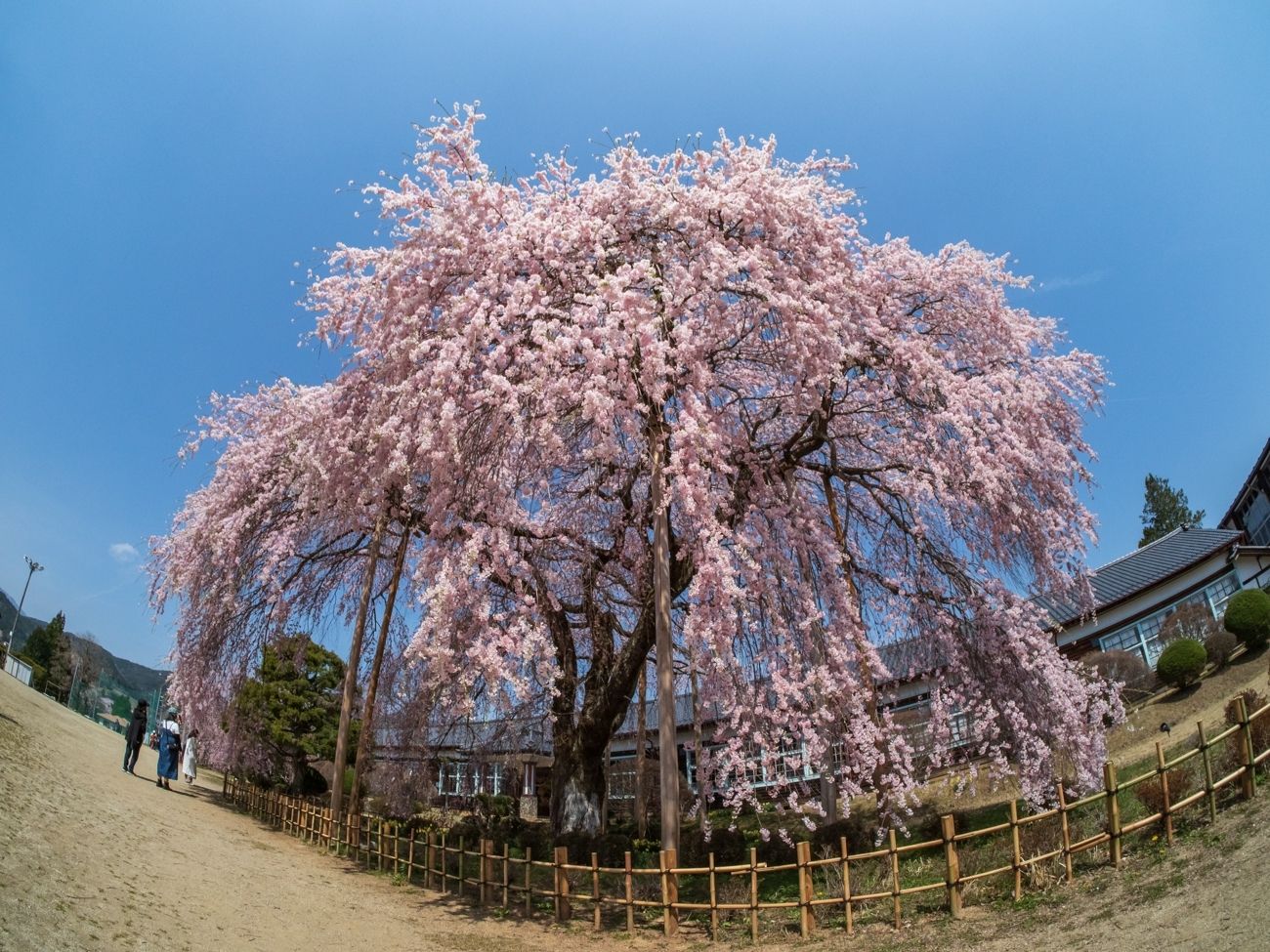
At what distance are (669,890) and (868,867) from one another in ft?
9.17

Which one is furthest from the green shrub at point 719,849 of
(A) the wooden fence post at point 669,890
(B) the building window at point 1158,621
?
(B) the building window at point 1158,621

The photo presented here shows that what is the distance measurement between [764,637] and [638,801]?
9.90 m

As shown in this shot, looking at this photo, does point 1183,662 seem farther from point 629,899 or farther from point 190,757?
point 190,757

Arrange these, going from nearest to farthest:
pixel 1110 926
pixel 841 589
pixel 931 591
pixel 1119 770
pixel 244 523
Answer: pixel 1110 926, pixel 841 589, pixel 931 591, pixel 1119 770, pixel 244 523

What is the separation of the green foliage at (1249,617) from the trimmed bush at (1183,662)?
915 millimetres

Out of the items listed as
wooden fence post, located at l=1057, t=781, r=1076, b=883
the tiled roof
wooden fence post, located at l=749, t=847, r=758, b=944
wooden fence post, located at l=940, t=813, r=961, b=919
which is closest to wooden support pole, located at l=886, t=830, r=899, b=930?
wooden fence post, located at l=940, t=813, r=961, b=919

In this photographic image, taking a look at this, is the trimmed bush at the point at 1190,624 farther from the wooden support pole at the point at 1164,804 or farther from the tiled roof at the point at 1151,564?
the wooden support pole at the point at 1164,804

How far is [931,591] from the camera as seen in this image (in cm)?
1412

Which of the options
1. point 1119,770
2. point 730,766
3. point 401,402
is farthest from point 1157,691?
point 401,402

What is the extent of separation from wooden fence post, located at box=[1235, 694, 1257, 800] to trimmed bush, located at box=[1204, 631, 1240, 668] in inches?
584

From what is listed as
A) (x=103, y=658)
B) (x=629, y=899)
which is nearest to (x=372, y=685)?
(x=629, y=899)

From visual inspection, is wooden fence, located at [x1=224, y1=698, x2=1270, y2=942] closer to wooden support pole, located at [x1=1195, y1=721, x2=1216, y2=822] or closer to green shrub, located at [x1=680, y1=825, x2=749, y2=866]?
wooden support pole, located at [x1=1195, y1=721, x2=1216, y2=822]

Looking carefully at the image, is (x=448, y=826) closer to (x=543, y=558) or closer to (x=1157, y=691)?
(x=543, y=558)

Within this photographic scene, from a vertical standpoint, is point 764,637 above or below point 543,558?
below
